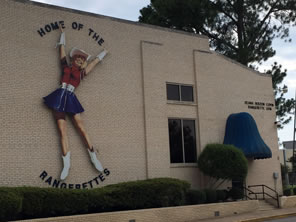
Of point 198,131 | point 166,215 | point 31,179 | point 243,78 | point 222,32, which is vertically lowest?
point 166,215

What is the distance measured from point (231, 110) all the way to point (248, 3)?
14503 millimetres

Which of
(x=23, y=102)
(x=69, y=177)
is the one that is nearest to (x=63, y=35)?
(x=23, y=102)

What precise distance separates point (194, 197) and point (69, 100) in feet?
27.2

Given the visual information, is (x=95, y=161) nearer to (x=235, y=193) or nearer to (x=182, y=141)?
(x=182, y=141)

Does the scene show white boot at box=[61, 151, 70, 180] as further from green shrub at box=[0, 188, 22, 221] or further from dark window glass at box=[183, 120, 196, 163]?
dark window glass at box=[183, 120, 196, 163]

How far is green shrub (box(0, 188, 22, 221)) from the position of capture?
17.2m

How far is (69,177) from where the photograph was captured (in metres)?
21.9

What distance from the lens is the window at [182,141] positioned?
2672 cm

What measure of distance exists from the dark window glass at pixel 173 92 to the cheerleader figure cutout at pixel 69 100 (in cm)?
524

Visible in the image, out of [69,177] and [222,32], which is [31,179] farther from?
[222,32]

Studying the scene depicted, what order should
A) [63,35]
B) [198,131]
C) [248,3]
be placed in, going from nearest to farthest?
[63,35] < [198,131] < [248,3]

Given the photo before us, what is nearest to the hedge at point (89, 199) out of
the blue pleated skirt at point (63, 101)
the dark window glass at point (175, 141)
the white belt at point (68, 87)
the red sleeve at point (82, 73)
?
the dark window glass at point (175, 141)

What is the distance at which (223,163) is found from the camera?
85.0 feet

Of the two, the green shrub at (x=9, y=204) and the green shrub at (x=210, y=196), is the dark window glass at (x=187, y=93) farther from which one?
the green shrub at (x=9, y=204)
